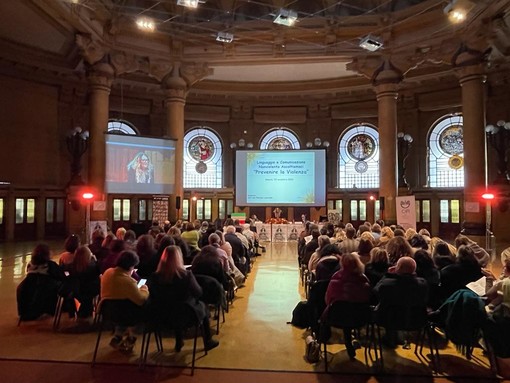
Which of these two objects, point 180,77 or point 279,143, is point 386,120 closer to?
point 180,77

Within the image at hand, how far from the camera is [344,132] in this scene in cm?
2167

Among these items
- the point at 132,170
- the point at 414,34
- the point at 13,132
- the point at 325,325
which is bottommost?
the point at 325,325

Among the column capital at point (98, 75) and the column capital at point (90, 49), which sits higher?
the column capital at point (90, 49)

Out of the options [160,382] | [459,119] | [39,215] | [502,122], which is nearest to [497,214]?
[502,122]

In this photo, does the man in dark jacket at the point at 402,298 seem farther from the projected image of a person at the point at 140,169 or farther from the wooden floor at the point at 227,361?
the projected image of a person at the point at 140,169

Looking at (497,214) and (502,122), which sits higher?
(502,122)

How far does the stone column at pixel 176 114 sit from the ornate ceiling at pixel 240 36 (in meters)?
0.49

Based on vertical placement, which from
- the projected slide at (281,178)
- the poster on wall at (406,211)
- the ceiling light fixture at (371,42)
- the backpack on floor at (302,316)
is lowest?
the backpack on floor at (302,316)

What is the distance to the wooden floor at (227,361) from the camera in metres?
3.81

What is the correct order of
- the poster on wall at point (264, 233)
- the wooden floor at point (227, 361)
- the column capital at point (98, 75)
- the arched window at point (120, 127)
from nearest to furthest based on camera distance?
the wooden floor at point (227, 361), the column capital at point (98, 75), the poster on wall at point (264, 233), the arched window at point (120, 127)

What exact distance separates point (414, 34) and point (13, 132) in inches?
601

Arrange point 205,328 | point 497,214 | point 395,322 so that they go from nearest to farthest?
point 395,322 < point 205,328 < point 497,214

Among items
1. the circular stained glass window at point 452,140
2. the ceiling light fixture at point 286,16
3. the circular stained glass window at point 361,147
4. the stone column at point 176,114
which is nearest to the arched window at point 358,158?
the circular stained glass window at point 361,147

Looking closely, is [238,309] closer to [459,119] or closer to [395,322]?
[395,322]
